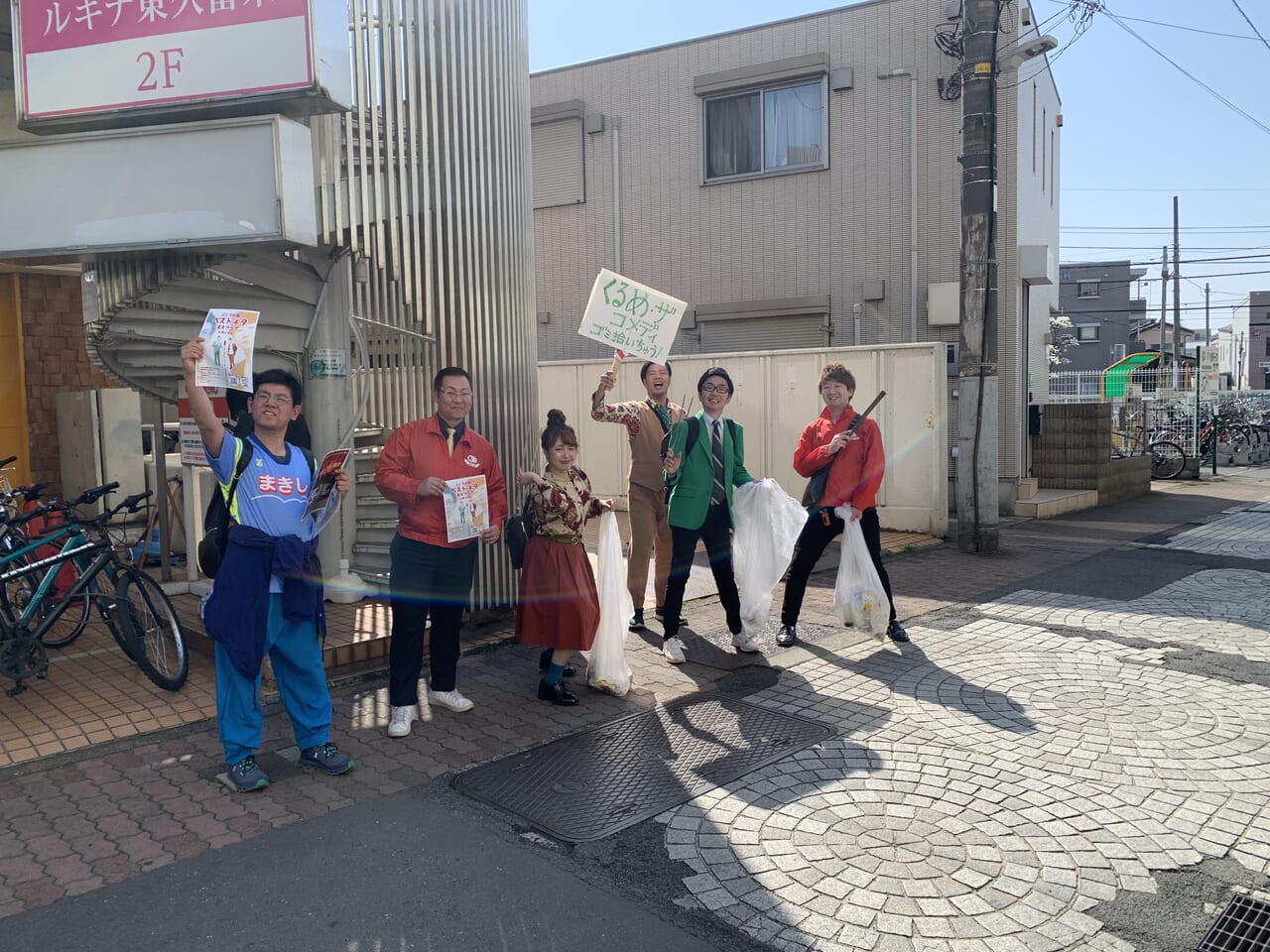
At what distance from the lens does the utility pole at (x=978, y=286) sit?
10039 mm

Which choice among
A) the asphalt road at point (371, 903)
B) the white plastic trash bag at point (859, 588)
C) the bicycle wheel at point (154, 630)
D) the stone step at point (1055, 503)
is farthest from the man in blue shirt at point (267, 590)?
the stone step at point (1055, 503)

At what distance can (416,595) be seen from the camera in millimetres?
4973

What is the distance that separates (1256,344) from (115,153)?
269ft

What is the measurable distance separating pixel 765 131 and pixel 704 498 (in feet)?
33.5

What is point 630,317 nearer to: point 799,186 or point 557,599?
point 557,599

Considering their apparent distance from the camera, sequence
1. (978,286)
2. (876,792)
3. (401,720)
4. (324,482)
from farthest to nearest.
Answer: (978,286) → (401,720) → (324,482) → (876,792)

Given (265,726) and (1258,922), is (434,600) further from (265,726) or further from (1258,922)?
(1258,922)

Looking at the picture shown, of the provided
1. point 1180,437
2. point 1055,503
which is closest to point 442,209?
point 1055,503

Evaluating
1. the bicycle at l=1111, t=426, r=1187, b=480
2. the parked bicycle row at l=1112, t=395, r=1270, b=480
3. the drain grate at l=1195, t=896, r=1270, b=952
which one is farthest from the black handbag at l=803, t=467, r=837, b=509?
the bicycle at l=1111, t=426, r=1187, b=480

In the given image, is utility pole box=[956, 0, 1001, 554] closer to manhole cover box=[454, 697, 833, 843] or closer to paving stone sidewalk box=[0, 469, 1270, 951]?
paving stone sidewalk box=[0, 469, 1270, 951]

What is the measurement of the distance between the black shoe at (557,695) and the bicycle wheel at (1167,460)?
1830 centimetres

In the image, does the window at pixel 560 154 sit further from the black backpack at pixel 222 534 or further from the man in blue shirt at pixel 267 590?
the black backpack at pixel 222 534

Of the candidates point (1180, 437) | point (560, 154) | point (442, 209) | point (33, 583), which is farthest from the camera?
point (1180, 437)

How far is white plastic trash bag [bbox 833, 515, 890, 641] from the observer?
21.3 ft
